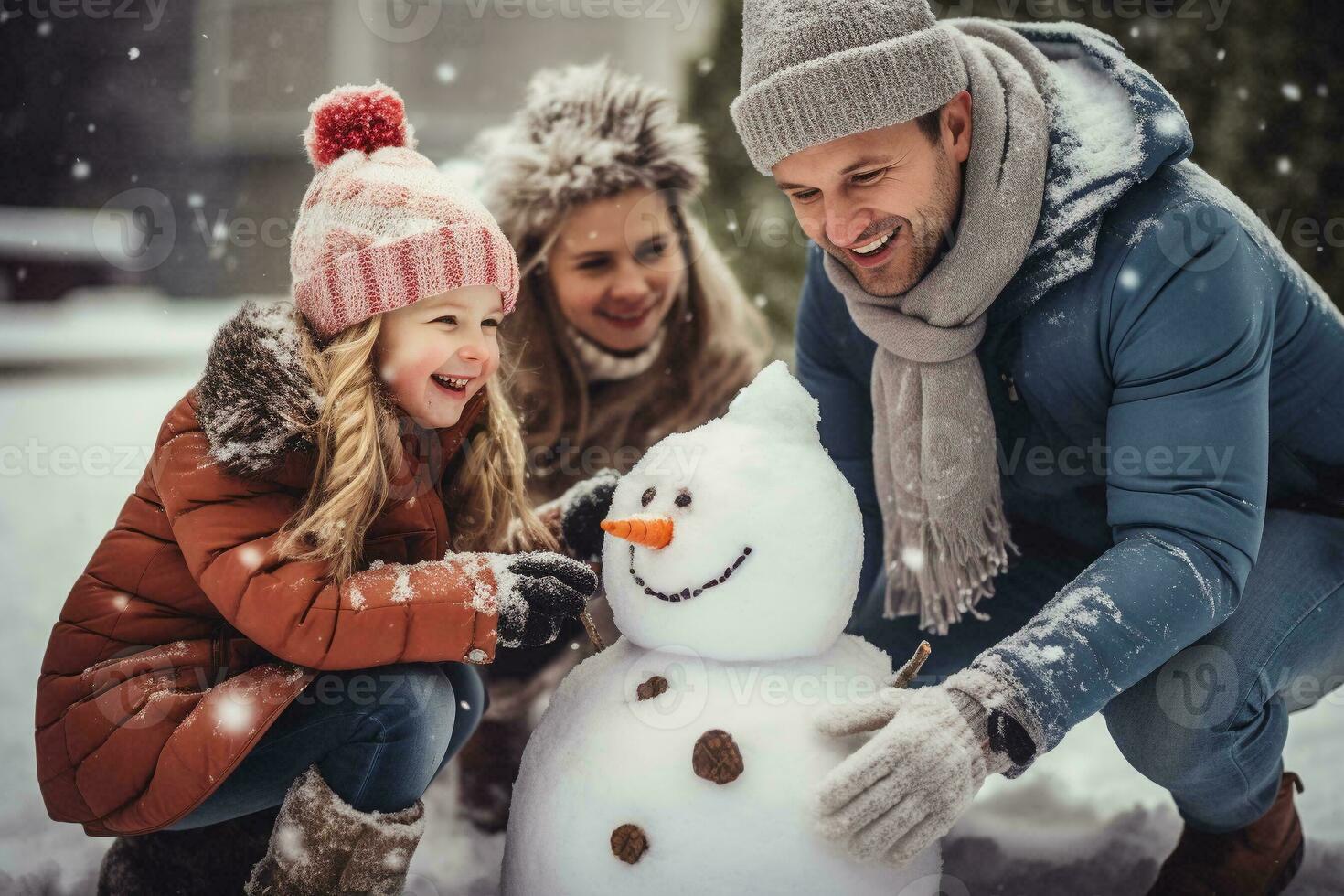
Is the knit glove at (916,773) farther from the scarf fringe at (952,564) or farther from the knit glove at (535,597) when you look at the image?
the scarf fringe at (952,564)

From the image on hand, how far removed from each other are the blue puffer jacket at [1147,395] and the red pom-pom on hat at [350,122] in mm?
894

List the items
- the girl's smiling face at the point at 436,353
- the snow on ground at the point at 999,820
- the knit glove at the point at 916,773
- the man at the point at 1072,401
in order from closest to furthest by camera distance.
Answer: the knit glove at the point at 916,773, the man at the point at 1072,401, the girl's smiling face at the point at 436,353, the snow on ground at the point at 999,820

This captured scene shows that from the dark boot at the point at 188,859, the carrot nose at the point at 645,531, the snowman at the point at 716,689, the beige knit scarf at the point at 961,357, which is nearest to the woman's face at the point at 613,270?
the beige knit scarf at the point at 961,357

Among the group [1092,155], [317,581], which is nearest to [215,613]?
[317,581]

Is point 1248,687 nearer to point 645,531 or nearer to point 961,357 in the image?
point 961,357

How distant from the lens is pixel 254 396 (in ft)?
4.12

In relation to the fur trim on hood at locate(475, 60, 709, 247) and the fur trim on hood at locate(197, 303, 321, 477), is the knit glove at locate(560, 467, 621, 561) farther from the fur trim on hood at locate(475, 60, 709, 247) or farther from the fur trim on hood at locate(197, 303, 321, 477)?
the fur trim on hood at locate(475, 60, 709, 247)

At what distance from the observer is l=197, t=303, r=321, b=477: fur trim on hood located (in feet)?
4.07

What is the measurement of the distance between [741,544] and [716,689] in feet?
0.58

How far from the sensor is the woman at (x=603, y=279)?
7.11 ft

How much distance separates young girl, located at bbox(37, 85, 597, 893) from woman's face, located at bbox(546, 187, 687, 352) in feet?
2.54

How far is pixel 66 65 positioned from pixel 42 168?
1297 millimetres

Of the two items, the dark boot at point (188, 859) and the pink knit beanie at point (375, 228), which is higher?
the pink knit beanie at point (375, 228)

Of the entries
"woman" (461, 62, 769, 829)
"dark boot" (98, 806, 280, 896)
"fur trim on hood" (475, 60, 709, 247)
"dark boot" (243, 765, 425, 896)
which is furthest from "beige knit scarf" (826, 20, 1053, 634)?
"dark boot" (98, 806, 280, 896)
